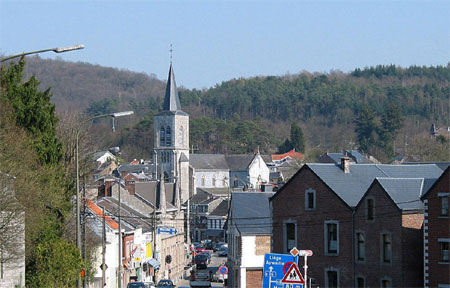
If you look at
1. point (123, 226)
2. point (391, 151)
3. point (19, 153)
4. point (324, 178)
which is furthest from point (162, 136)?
point (19, 153)

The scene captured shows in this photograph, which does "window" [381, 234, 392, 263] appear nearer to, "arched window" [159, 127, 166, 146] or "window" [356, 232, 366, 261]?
→ "window" [356, 232, 366, 261]

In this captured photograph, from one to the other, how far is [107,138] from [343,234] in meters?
138

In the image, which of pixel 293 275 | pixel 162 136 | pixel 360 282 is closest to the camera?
pixel 293 275

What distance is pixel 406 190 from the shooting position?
37.4m

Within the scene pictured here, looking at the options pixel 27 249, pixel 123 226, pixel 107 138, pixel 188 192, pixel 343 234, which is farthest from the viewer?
pixel 107 138

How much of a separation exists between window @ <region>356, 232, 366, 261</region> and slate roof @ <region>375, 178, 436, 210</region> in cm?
290

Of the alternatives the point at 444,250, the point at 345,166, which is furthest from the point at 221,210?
the point at 444,250

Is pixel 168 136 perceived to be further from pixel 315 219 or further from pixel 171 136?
pixel 315 219

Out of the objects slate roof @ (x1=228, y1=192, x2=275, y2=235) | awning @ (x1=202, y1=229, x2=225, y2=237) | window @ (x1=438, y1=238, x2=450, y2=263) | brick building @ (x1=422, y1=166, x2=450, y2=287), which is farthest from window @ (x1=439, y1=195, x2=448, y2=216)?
awning @ (x1=202, y1=229, x2=225, y2=237)

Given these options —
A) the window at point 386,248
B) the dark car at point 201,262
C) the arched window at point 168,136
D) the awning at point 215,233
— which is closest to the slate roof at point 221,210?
the awning at point 215,233

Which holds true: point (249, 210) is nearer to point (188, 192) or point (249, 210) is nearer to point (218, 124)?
point (188, 192)

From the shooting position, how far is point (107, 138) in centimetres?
17450

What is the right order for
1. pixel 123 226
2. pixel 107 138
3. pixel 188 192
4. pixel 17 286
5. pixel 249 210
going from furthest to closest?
pixel 107 138 → pixel 188 192 → pixel 123 226 → pixel 249 210 → pixel 17 286

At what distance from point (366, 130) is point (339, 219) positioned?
120 m
